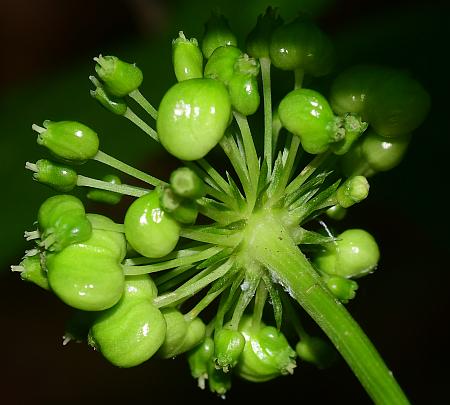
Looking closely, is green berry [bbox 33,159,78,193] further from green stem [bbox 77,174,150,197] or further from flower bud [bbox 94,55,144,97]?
flower bud [bbox 94,55,144,97]

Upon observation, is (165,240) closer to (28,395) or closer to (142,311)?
(142,311)

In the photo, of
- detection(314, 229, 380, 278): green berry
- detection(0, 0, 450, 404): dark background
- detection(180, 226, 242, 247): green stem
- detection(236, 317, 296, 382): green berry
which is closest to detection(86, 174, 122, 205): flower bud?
detection(180, 226, 242, 247): green stem

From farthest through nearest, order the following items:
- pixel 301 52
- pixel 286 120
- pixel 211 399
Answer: pixel 211 399 < pixel 301 52 < pixel 286 120

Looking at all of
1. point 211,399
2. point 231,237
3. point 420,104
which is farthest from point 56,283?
point 211,399

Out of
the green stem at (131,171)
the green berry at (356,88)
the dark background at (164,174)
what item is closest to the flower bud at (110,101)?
the green stem at (131,171)

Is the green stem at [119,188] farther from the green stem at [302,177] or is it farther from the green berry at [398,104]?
the green berry at [398,104]

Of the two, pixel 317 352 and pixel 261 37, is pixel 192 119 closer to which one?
pixel 261 37

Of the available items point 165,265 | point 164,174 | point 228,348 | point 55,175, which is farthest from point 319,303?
point 164,174

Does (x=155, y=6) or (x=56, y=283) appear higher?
(x=155, y=6)
